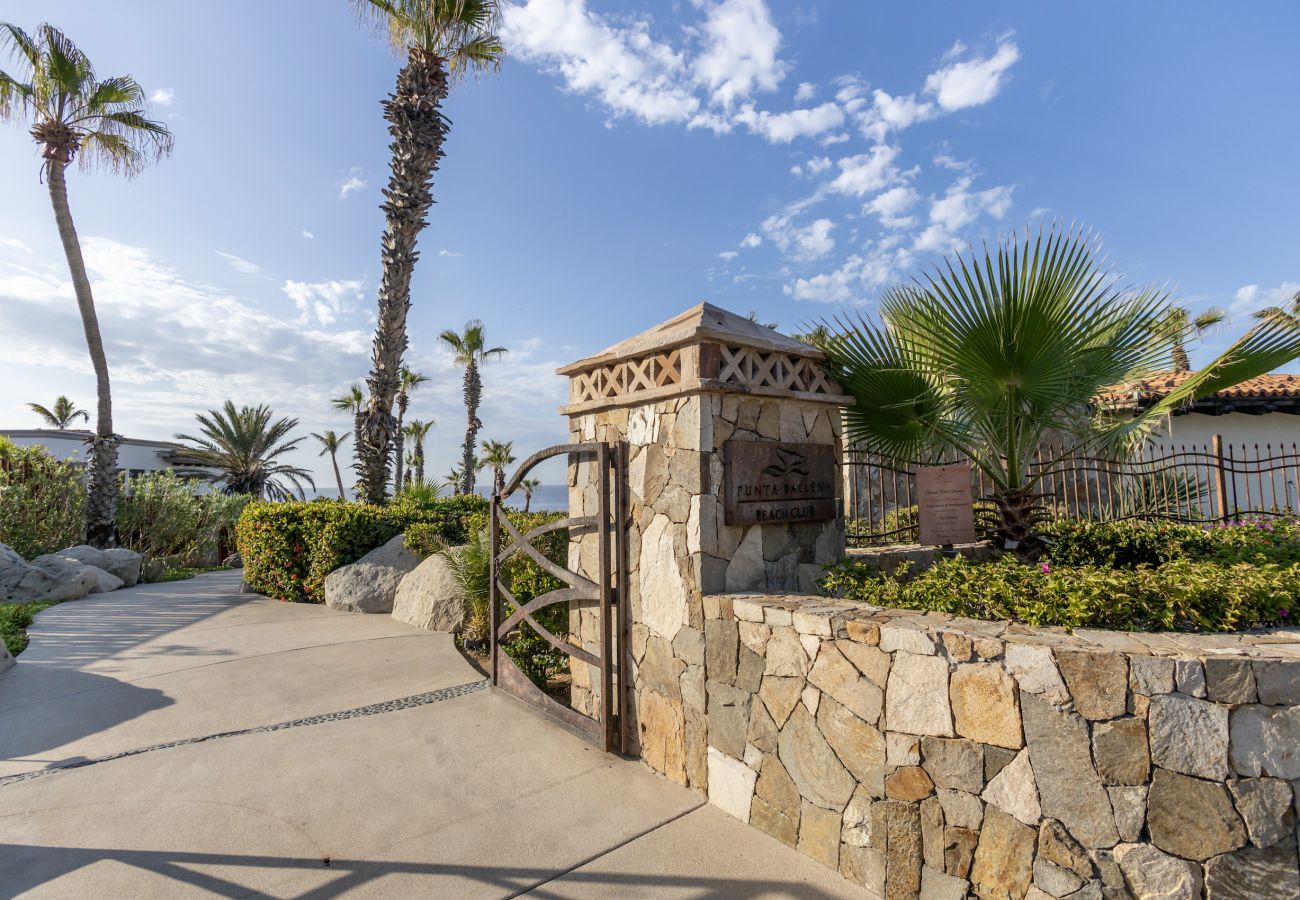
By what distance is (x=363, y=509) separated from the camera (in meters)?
9.56

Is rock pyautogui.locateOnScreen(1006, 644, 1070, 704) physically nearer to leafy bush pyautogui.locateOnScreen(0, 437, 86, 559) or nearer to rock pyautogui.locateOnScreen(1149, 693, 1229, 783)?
rock pyautogui.locateOnScreen(1149, 693, 1229, 783)

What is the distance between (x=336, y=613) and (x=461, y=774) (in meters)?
5.52

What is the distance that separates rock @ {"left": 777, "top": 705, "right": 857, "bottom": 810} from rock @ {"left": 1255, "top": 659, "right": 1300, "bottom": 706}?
1463 millimetres

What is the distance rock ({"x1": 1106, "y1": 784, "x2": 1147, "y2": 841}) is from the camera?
2.00 meters

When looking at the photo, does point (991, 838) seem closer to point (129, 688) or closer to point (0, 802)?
point (0, 802)

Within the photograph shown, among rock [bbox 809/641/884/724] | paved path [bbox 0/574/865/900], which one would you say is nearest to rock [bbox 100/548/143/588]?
paved path [bbox 0/574/865/900]

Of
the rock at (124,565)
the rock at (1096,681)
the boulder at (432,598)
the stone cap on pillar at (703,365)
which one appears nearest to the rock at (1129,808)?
the rock at (1096,681)

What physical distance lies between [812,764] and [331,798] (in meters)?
2.63

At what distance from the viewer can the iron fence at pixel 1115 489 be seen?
19.5 feet

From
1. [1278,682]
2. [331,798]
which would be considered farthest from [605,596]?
[1278,682]

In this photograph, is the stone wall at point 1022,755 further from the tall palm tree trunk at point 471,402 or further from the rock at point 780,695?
the tall palm tree trunk at point 471,402

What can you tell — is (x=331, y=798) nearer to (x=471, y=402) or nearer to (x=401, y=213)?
(x=401, y=213)

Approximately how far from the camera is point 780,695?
3018 millimetres

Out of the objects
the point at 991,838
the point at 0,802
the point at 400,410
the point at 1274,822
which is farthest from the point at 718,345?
the point at 400,410
